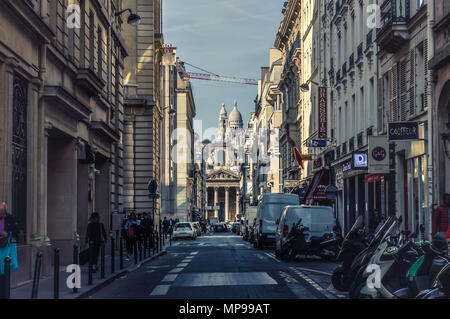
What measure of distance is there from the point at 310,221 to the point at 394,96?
602 cm

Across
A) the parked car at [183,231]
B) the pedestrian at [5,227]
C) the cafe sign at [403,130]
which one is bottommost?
the parked car at [183,231]

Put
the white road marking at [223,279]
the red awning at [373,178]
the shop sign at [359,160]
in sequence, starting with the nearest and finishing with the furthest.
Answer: the white road marking at [223,279]
the shop sign at [359,160]
the red awning at [373,178]

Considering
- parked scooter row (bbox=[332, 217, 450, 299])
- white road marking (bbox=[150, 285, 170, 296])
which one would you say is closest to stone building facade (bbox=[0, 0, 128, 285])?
white road marking (bbox=[150, 285, 170, 296])

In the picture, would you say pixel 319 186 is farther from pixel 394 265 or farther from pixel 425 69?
pixel 394 265

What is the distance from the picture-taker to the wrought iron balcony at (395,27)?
27.6 m

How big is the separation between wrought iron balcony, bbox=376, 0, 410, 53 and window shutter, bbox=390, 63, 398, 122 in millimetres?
936

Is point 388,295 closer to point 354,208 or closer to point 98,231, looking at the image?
point 98,231

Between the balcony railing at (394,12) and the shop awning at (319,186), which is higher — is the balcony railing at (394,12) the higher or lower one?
the higher one

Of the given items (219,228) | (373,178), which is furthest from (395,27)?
(219,228)

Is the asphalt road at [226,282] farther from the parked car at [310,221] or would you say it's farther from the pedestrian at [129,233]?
the pedestrian at [129,233]

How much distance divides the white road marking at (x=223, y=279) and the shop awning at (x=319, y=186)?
28.6m

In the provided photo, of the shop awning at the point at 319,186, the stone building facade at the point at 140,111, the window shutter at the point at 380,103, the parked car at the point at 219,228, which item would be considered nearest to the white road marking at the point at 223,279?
the window shutter at the point at 380,103

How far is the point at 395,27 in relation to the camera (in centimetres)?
2770
